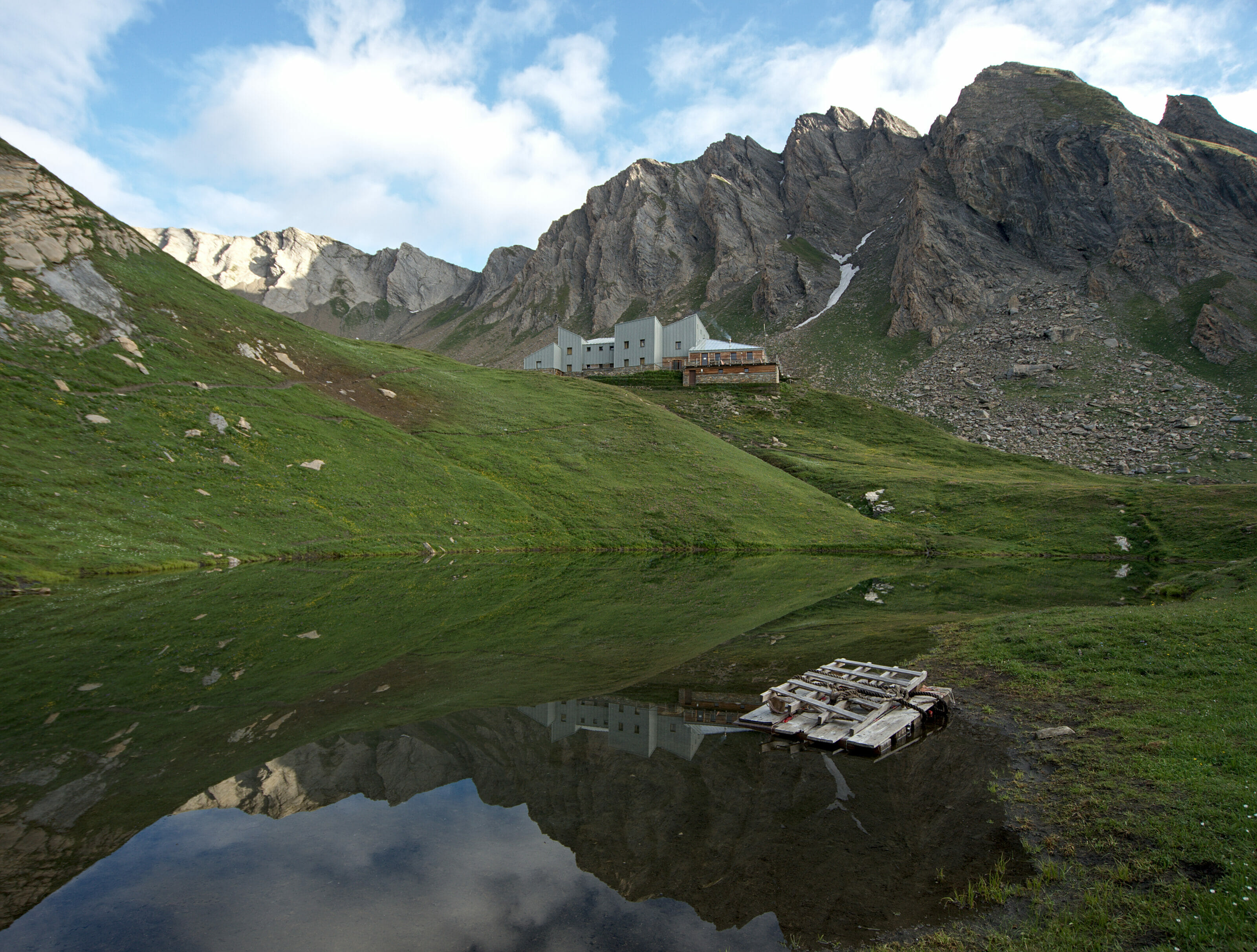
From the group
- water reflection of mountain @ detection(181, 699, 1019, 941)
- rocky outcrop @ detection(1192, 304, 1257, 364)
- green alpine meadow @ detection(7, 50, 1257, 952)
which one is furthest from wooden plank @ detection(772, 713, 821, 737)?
Result: rocky outcrop @ detection(1192, 304, 1257, 364)

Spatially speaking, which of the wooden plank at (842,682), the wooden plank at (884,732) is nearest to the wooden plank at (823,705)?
the wooden plank at (884,732)

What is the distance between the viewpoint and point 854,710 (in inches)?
696

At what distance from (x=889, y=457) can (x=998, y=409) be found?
153 feet

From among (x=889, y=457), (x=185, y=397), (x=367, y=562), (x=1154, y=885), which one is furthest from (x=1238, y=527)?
(x=185, y=397)

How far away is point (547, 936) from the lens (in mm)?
8969

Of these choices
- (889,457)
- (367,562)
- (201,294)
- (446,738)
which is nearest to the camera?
(446,738)

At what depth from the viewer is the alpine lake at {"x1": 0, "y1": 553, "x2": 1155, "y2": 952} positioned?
30.4 ft

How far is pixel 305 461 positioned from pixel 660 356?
8643cm

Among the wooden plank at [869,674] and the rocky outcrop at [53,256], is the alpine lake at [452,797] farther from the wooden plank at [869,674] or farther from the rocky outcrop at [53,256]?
the rocky outcrop at [53,256]

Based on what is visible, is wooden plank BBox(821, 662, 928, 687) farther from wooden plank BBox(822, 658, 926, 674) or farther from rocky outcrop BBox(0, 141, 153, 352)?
A: rocky outcrop BBox(0, 141, 153, 352)

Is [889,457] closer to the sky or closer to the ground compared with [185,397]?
closer to the ground

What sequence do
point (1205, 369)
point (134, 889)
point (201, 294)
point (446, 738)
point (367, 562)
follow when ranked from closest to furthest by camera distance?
point (134, 889) → point (446, 738) → point (367, 562) → point (201, 294) → point (1205, 369)

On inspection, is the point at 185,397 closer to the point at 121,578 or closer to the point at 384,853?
the point at 121,578

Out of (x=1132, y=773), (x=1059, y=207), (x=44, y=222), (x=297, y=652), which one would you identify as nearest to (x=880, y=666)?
(x=1132, y=773)
